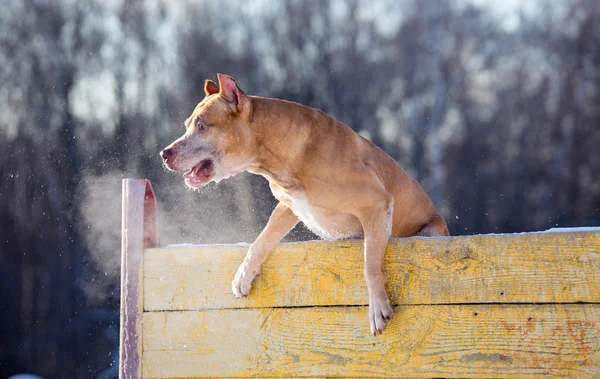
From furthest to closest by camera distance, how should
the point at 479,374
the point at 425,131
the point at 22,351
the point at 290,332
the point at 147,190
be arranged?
the point at 425,131
the point at 22,351
the point at 147,190
the point at 290,332
the point at 479,374

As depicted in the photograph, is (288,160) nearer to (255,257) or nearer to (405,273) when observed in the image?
(255,257)

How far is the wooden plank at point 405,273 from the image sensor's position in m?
2.58

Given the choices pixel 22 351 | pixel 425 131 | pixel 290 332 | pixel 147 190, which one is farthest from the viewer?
pixel 425 131

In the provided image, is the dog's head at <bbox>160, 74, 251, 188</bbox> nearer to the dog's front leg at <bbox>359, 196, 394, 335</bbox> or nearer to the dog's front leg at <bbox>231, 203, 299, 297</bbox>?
the dog's front leg at <bbox>231, 203, 299, 297</bbox>

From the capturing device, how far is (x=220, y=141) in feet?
10.6

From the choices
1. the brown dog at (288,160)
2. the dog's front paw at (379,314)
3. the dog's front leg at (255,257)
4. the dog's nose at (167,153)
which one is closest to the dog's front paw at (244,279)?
the dog's front leg at (255,257)

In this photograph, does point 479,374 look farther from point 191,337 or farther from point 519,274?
point 191,337

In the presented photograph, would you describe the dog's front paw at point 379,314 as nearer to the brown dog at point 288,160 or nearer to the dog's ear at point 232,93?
the brown dog at point 288,160

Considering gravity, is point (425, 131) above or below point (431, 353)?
above

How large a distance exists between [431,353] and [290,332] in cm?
54

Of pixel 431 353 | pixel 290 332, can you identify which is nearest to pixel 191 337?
pixel 290 332

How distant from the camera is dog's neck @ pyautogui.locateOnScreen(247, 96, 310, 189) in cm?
319

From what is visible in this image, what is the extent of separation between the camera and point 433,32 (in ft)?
35.5

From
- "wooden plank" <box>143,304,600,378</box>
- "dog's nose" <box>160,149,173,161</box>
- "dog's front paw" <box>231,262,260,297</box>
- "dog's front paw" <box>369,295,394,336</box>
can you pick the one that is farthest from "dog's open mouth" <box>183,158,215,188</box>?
"dog's front paw" <box>369,295,394,336</box>
